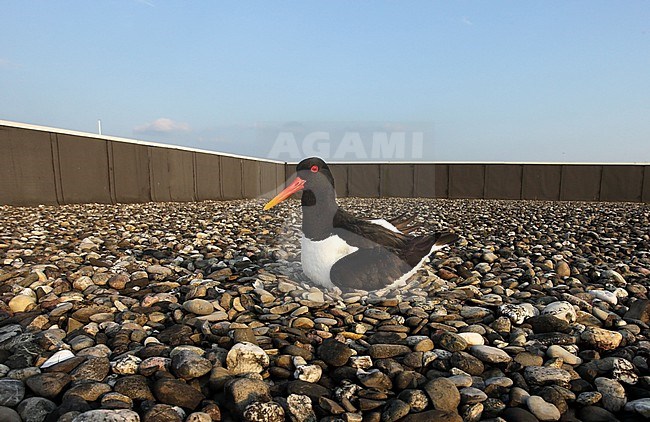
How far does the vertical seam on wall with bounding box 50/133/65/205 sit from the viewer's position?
403 inches

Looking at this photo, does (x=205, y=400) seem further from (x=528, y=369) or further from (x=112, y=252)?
(x=112, y=252)

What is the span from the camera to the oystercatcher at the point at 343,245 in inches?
119

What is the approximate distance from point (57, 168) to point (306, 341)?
11223 millimetres

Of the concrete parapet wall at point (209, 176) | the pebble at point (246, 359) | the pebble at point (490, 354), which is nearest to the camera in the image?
the pebble at point (246, 359)

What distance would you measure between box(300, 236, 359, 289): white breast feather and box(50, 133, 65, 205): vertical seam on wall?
10331 millimetres

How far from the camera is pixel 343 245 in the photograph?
3139 millimetres

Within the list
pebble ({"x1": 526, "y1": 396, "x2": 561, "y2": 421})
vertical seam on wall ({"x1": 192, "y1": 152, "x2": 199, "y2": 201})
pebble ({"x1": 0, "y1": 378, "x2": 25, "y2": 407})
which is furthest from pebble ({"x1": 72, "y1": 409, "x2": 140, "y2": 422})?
vertical seam on wall ({"x1": 192, "y1": 152, "x2": 199, "y2": 201})

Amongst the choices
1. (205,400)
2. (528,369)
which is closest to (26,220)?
(205,400)

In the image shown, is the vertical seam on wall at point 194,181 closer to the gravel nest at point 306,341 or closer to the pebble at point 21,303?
the gravel nest at point 306,341

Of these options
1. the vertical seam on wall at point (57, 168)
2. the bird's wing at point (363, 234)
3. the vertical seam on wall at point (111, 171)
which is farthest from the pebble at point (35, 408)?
the vertical seam on wall at point (111, 171)

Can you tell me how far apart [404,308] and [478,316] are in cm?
56

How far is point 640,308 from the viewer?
9.46ft

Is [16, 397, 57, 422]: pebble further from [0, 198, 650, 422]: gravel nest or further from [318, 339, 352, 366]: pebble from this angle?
[318, 339, 352, 366]: pebble

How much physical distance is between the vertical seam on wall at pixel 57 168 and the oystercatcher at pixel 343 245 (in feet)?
33.3
